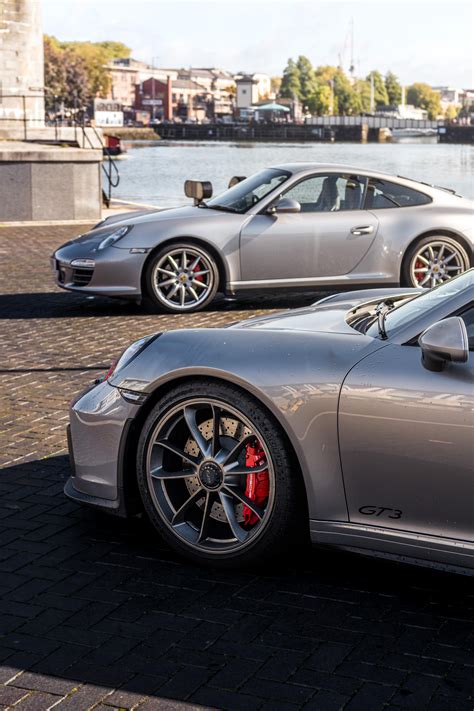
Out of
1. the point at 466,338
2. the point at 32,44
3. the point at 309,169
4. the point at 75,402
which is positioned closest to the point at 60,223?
the point at 32,44

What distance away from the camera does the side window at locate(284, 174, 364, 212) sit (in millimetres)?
11141

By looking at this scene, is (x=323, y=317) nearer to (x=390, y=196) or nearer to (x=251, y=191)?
(x=251, y=191)

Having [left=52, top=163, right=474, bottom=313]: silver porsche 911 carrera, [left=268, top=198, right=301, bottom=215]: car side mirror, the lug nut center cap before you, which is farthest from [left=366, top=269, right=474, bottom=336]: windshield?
[left=52, top=163, right=474, bottom=313]: silver porsche 911 carrera

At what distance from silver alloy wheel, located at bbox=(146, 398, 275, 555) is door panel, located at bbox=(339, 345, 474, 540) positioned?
1.20ft

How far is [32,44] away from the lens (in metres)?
26.6

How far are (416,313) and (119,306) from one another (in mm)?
7832

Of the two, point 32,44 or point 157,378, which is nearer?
point 157,378

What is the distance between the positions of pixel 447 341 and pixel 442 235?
7822 mm

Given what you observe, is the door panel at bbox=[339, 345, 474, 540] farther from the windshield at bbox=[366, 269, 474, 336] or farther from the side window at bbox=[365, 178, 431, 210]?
the side window at bbox=[365, 178, 431, 210]

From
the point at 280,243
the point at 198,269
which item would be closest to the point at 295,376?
the point at 280,243

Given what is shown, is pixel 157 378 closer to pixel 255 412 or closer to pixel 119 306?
pixel 255 412

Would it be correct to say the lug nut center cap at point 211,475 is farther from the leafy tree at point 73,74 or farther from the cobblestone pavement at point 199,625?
the leafy tree at point 73,74

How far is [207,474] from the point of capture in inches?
171

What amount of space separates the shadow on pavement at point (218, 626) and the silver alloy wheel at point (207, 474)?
0.54ft
